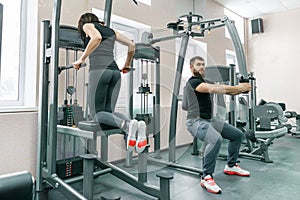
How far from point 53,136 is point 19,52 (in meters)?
1.13

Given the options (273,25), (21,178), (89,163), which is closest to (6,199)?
(21,178)

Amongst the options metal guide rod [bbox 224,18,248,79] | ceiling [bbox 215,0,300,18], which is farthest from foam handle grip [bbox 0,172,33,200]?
ceiling [bbox 215,0,300,18]

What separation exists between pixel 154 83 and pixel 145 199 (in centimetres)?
188

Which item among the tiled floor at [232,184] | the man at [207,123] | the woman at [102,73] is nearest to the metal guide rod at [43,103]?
the tiled floor at [232,184]

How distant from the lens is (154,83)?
363 cm

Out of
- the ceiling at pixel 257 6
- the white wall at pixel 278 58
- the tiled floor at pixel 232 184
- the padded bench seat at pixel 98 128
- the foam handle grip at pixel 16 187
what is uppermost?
the ceiling at pixel 257 6

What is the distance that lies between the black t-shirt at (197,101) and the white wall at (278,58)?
481cm

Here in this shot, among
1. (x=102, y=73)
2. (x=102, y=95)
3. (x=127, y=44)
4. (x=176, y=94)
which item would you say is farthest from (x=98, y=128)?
(x=176, y=94)

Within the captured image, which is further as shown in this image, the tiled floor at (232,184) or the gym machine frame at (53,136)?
the tiled floor at (232,184)

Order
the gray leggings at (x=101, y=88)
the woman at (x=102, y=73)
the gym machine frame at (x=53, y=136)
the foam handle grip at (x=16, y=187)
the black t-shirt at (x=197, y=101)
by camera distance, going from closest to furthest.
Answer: the foam handle grip at (x=16, y=187) < the gym machine frame at (x=53, y=136) < the woman at (x=102, y=73) < the gray leggings at (x=101, y=88) < the black t-shirt at (x=197, y=101)

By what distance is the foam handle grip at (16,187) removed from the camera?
1.28 metres

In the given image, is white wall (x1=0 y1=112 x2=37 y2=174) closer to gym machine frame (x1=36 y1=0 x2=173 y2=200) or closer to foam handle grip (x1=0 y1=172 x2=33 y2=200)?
gym machine frame (x1=36 y1=0 x2=173 y2=200)

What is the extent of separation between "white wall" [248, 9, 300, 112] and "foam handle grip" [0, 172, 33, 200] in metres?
6.58

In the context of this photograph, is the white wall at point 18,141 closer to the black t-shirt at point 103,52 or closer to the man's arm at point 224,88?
the black t-shirt at point 103,52
